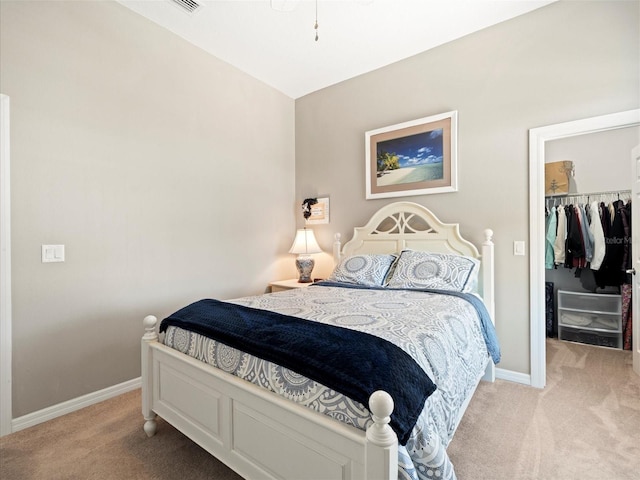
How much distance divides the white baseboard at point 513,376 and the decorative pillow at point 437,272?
Answer: 2.47 feet

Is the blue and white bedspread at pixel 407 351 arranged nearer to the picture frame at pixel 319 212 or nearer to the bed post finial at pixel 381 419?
the bed post finial at pixel 381 419

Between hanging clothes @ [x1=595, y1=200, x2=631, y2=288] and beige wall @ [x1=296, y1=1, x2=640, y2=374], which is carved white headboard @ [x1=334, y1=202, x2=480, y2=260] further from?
hanging clothes @ [x1=595, y1=200, x2=631, y2=288]

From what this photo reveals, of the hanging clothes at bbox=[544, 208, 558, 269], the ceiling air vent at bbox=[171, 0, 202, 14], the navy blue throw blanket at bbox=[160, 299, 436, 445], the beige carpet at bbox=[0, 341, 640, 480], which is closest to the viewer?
the navy blue throw blanket at bbox=[160, 299, 436, 445]

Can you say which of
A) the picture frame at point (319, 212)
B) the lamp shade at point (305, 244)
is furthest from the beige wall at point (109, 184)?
the picture frame at point (319, 212)

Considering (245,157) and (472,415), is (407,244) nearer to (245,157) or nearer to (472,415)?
(472,415)

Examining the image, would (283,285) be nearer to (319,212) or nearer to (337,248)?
(337,248)

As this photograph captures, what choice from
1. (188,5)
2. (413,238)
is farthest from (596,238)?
(188,5)

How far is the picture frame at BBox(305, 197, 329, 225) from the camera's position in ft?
12.2

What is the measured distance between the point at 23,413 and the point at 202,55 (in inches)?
120

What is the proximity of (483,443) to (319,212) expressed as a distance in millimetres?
2627

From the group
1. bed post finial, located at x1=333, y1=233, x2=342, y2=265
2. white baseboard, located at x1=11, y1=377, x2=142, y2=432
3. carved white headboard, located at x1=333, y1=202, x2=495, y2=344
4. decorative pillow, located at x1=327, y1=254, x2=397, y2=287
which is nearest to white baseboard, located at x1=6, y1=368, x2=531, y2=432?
white baseboard, located at x1=11, y1=377, x2=142, y2=432

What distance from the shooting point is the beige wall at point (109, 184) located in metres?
2.01

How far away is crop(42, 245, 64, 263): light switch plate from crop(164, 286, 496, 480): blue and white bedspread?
39.3 inches

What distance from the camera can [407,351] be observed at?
1226 millimetres
